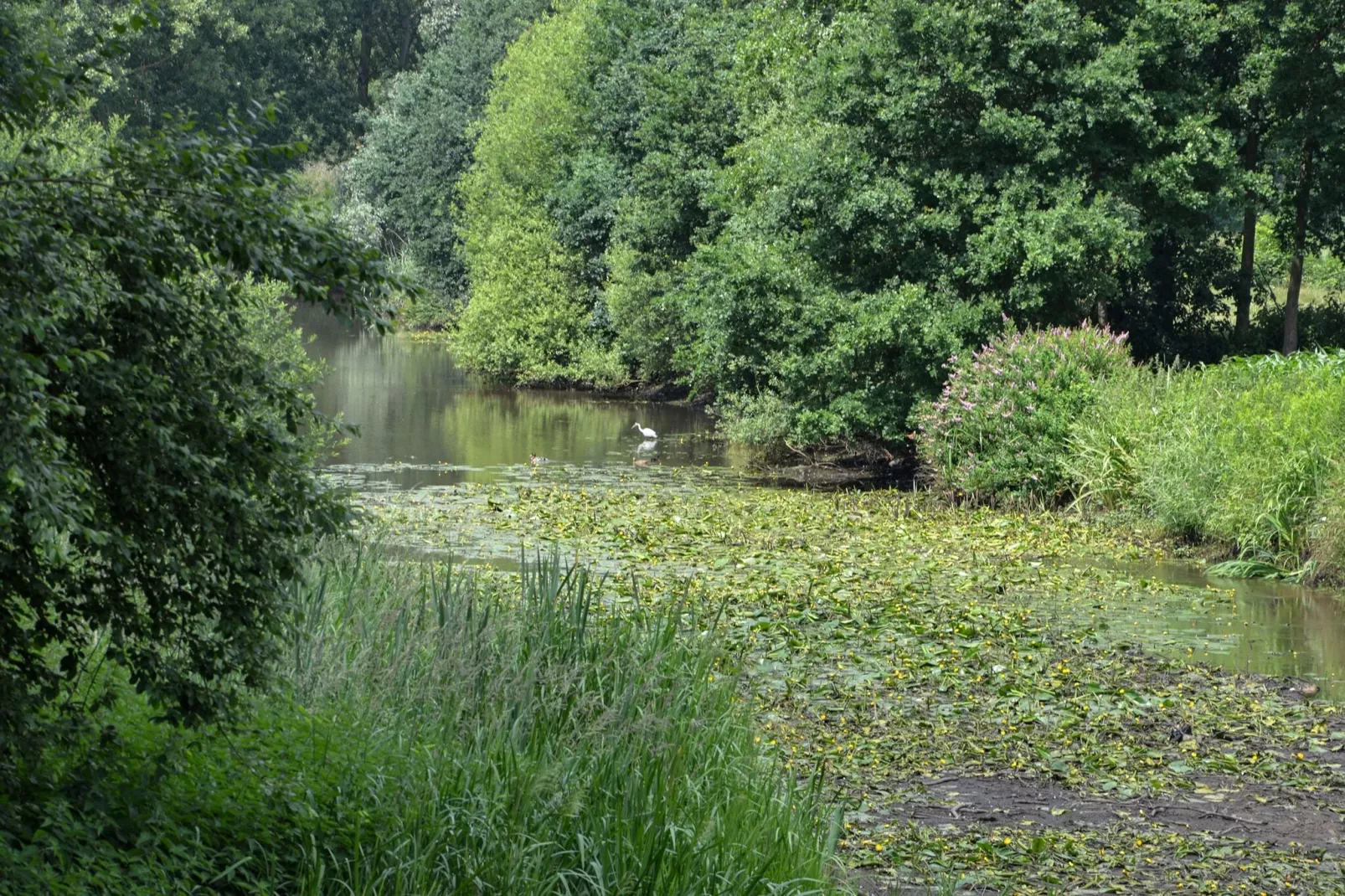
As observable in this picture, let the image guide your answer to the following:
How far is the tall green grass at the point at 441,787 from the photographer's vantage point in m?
4.93

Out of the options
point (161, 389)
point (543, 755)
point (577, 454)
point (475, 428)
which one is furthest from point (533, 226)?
point (161, 389)

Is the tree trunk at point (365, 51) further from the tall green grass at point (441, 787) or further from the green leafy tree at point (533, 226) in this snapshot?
the tall green grass at point (441, 787)

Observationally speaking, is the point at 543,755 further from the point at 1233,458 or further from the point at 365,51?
the point at 365,51

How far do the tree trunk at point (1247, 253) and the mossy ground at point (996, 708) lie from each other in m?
12.9

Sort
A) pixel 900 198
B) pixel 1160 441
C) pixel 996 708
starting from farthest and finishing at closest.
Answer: pixel 900 198
pixel 1160 441
pixel 996 708

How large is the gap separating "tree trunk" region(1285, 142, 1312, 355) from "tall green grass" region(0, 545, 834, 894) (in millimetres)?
21791

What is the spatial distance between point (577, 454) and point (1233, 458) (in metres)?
11.8

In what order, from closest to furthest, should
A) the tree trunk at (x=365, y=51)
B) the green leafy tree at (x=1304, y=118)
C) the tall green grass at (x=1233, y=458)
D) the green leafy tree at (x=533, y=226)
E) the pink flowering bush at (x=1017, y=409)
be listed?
1. the tall green grass at (x=1233, y=458)
2. the pink flowering bush at (x=1017, y=409)
3. the green leafy tree at (x=1304, y=118)
4. the green leafy tree at (x=533, y=226)
5. the tree trunk at (x=365, y=51)

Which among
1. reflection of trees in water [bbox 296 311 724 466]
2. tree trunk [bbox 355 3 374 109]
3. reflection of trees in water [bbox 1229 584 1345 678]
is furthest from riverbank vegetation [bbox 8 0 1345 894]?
tree trunk [bbox 355 3 374 109]

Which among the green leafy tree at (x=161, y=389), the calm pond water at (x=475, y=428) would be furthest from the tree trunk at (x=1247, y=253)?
the green leafy tree at (x=161, y=389)

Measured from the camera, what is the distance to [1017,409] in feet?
61.4

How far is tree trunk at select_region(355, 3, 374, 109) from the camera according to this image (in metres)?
77.1

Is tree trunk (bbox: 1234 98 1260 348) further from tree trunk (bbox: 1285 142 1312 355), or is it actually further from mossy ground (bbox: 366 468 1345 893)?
mossy ground (bbox: 366 468 1345 893)

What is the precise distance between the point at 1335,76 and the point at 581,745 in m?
22.5
